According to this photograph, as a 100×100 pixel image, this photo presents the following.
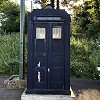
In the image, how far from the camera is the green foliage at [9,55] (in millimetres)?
13430

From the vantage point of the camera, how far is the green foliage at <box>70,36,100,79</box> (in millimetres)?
12977

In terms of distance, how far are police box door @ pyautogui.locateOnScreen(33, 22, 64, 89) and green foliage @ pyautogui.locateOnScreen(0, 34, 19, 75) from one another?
5.01 m

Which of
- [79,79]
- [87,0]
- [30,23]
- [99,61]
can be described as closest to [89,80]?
[79,79]

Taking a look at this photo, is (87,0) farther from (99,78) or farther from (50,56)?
(50,56)

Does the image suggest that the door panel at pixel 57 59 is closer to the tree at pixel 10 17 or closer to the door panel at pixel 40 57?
the door panel at pixel 40 57

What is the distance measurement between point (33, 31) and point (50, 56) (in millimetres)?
845

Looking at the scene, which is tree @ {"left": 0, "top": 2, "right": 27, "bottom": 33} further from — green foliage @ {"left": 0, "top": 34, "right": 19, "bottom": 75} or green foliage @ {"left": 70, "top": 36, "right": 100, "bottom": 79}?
green foliage @ {"left": 70, "top": 36, "right": 100, "bottom": 79}

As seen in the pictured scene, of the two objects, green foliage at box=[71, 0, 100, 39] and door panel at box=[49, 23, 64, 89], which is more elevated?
green foliage at box=[71, 0, 100, 39]

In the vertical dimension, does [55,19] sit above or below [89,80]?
above

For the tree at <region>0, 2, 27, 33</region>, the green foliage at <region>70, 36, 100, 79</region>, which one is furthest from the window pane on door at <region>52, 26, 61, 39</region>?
the tree at <region>0, 2, 27, 33</region>

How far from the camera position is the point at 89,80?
40.1 feet

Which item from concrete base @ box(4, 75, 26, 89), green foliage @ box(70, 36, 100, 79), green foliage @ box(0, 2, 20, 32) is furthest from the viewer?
green foliage @ box(0, 2, 20, 32)

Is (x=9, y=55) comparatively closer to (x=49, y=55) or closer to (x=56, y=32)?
(x=49, y=55)

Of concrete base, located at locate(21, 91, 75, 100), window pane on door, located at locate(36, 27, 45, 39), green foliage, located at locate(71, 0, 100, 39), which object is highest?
green foliage, located at locate(71, 0, 100, 39)
